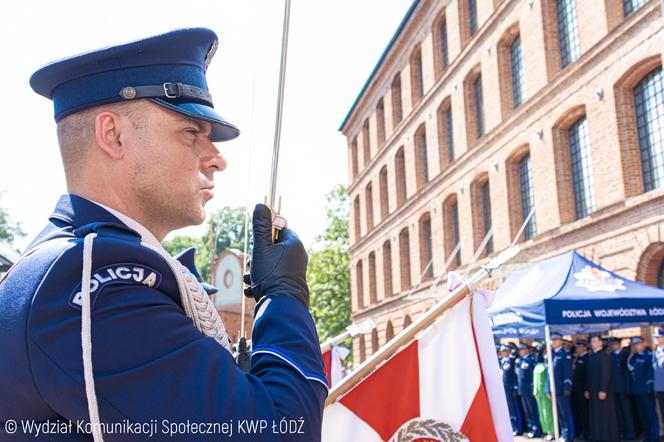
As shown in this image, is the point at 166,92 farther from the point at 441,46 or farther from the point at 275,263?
the point at 441,46

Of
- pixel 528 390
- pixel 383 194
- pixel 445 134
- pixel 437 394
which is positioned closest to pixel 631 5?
pixel 528 390

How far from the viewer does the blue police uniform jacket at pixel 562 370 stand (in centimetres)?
1373

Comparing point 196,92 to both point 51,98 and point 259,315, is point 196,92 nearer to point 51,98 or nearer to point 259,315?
point 51,98

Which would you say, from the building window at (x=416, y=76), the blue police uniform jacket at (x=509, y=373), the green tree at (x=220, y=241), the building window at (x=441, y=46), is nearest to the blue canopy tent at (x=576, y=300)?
the blue police uniform jacket at (x=509, y=373)

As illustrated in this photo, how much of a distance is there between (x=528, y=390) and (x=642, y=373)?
123 inches

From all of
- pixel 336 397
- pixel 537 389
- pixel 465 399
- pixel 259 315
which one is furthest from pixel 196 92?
pixel 537 389

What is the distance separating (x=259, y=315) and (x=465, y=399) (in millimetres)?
2047

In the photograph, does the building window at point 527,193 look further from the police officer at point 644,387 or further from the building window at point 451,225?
the police officer at point 644,387

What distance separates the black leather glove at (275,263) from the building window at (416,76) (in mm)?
29505

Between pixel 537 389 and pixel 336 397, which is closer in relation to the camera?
pixel 336 397

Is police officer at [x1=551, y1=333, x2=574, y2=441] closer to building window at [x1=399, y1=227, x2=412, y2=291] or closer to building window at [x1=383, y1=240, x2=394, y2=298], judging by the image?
building window at [x1=399, y1=227, x2=412, y2=291]

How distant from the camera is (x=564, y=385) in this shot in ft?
44.9

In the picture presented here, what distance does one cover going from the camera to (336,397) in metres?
3.05

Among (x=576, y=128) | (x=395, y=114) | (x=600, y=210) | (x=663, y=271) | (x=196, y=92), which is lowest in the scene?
(x=196, y=92)
